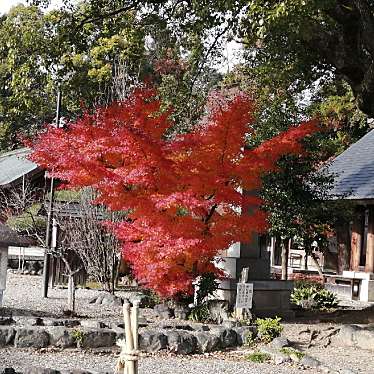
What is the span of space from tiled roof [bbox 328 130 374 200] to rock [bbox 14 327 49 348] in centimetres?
1269

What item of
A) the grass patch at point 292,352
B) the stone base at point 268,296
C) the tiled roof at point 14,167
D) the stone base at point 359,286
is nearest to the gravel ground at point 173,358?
the grass patch at point 292,352

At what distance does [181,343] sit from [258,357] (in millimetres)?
1268

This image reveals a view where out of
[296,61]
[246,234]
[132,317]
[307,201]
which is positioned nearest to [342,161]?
[307,201]

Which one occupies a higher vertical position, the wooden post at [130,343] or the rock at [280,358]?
the wooden post at [130,343]

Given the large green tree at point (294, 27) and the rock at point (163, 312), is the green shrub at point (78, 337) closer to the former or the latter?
the rock at point (163, 312)

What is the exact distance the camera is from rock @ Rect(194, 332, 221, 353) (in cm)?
1089

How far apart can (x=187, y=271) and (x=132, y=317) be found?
831cm

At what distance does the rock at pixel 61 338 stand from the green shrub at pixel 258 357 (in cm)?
284

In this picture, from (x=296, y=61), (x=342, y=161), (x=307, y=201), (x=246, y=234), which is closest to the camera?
(x=246, y=234)

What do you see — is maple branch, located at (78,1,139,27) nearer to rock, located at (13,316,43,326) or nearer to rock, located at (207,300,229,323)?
rock, located at (13,316,43,326)

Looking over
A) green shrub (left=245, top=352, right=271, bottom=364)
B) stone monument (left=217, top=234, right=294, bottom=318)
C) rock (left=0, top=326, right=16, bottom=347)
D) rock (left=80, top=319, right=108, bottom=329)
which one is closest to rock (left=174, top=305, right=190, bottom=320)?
stone monument (left=217, top=234, right=294, bottom=318)

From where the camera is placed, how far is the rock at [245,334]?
1168 centimetres

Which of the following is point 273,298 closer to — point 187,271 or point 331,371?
point 187,271

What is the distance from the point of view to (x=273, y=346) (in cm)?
1143
